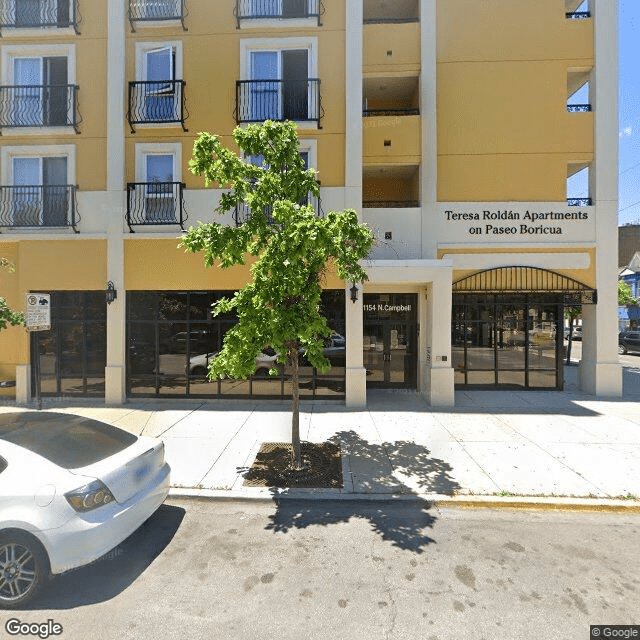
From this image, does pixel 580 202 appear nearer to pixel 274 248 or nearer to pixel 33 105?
pixel 274 248

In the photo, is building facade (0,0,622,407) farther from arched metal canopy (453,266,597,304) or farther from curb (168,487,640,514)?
Answer: curb (168,487,640,514)

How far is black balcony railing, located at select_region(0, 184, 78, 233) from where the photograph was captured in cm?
1059

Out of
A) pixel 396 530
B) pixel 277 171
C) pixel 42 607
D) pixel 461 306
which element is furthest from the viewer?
pixel 461 306

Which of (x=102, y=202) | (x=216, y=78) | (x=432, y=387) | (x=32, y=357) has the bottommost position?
(x=432, y=387)

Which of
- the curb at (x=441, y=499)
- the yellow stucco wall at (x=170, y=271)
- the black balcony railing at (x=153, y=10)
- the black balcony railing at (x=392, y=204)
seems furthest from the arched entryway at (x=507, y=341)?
the black balcony railing at (x=153, y=10)

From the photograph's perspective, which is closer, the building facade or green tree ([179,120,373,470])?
green tree ([179,120,373,470])

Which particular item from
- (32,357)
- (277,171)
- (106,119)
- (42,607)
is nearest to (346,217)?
(277,171)

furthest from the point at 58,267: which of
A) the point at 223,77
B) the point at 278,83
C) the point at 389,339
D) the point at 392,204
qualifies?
the point at 392,204

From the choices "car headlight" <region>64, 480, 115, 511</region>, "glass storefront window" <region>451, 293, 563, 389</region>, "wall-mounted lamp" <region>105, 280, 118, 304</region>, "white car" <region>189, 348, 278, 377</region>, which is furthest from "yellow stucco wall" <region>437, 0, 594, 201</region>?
"car headlight" <region>64, 480, 115, 511</region>

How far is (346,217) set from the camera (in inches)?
221

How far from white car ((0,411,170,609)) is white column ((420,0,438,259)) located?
→ 9510 mm

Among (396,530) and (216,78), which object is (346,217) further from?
(216,78)

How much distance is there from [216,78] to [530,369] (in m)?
13.0

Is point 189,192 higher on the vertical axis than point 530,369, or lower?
higher
